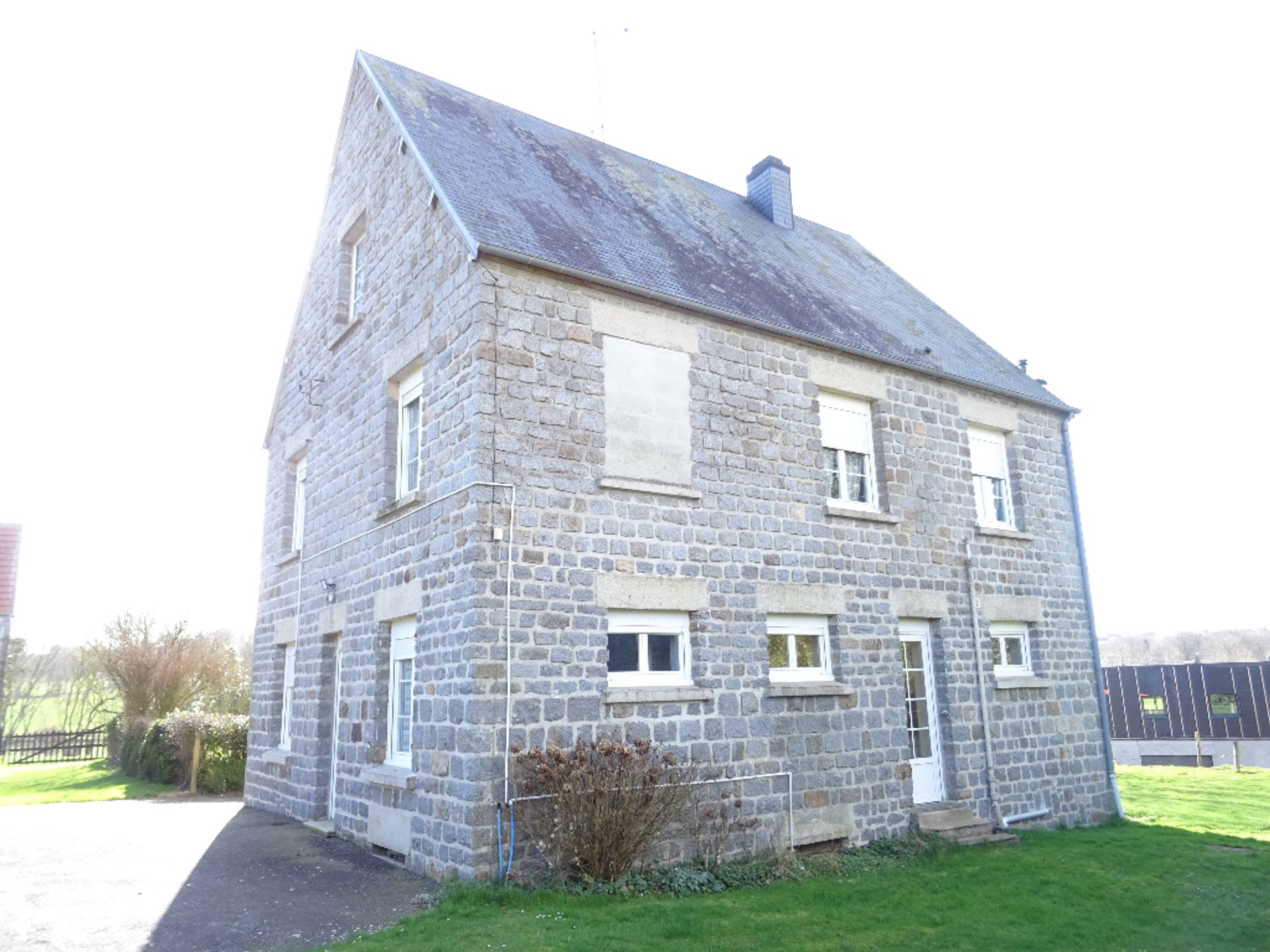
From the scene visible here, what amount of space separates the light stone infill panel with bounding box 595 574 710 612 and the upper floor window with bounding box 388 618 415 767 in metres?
2.14

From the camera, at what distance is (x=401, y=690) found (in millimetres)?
9445

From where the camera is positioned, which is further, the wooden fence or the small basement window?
the small basement window

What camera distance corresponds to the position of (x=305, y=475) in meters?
12.8

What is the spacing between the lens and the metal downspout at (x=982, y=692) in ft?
36.6

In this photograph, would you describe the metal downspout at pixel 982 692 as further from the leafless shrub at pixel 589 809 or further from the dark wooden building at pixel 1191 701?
the dark wooden building at pixel 1191 701

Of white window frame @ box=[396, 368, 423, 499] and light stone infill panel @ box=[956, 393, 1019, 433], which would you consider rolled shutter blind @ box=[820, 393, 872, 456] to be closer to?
light stone infill panel @ box=[956, 393, 1019, 433]

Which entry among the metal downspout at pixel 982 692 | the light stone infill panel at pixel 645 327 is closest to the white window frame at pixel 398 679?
the light stone infill panel at pixel 645 327

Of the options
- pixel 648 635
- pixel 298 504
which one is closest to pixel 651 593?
pixel 648 635

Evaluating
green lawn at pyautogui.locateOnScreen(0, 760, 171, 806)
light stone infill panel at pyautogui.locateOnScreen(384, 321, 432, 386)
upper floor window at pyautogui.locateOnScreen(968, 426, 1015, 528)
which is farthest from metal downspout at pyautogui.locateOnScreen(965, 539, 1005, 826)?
green lawn at pyautogui.locateOnScreen(0, 760, 171, 806)

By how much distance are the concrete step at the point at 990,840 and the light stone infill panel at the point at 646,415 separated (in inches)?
209

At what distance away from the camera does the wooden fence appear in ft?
76.6

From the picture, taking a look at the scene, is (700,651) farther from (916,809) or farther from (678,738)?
(916,809)

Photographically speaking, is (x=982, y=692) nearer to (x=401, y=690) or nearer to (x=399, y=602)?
(x=401, y=690)

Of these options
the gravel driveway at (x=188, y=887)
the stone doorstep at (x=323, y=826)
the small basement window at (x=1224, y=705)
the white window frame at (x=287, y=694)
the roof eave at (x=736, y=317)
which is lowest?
the gravel driveway at (x=188, y=887)
